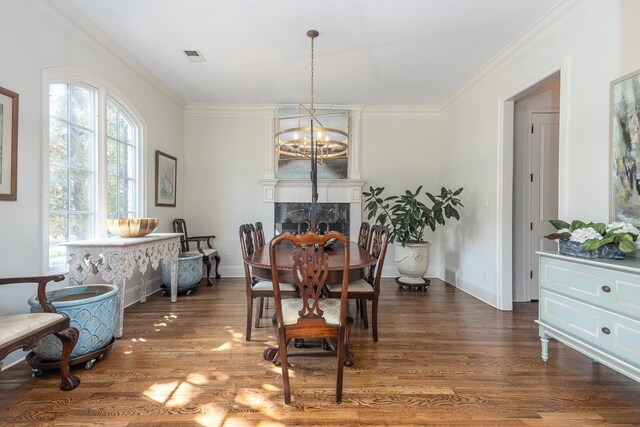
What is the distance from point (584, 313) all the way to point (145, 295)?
4146mm

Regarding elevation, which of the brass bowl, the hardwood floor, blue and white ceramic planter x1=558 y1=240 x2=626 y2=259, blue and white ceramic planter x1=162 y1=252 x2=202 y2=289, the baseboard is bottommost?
the hardwood floor

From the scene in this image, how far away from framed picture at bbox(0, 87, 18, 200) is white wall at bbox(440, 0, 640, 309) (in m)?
4.13

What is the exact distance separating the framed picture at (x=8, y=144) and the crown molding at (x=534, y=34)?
4.19 m

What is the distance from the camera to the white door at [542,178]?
3.55 meters

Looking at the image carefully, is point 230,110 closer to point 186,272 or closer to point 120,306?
point 186,272

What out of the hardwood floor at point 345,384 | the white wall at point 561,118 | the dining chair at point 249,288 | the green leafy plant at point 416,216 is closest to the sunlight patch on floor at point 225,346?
the hardwood floor at point 345,384

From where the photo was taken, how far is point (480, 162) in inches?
147

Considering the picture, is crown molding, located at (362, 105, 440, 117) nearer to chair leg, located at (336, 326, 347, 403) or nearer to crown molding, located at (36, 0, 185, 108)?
crown molding, located at (36, 0, 185, 108)

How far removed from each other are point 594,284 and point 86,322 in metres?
3.22

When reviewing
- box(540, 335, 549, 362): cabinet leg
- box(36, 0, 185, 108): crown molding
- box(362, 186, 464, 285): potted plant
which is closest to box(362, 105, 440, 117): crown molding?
box(362, 186, 464, 285): potted plant

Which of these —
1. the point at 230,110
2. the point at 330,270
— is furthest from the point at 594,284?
the point at 230,110

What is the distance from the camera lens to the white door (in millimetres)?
3553

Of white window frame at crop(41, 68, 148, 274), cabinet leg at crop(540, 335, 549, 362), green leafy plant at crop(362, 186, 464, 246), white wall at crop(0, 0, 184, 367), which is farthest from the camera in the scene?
green leafy plant at crop(362, 186, 464, 246)

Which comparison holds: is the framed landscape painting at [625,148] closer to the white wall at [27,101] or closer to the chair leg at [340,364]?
the chair leg at [340,364]
